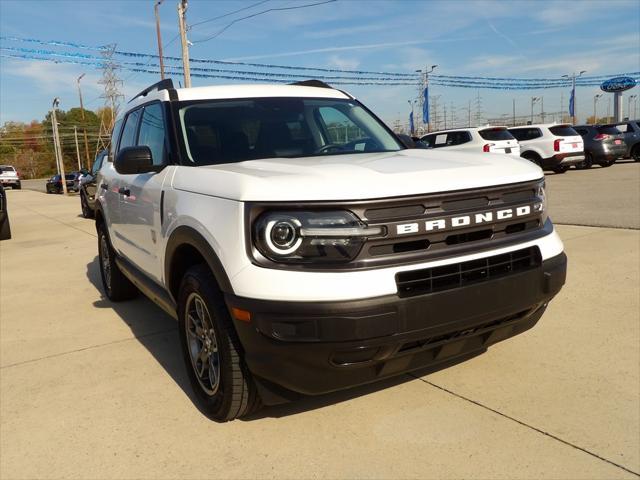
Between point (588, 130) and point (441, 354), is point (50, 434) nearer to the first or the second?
point (441, 354)

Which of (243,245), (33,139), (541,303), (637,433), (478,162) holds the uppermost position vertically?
(33,139)

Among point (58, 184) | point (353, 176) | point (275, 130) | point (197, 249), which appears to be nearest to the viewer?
point (353, 176)

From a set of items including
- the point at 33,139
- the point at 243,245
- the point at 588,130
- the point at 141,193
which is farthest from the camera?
the point at 33,139

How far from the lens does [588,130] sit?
69.2 feet

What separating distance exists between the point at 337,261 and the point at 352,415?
1.05 m

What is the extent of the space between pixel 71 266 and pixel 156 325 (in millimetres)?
3631

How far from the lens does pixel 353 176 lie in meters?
2.42

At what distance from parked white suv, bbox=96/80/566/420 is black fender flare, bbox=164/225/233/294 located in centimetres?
1

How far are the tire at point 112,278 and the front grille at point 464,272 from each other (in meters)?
3.53

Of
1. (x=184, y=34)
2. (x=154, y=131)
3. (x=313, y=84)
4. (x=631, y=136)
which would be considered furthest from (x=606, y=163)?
(x=154, y=131)

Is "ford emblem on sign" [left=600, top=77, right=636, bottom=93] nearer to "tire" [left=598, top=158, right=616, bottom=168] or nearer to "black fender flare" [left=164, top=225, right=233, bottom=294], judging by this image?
"tire" [left=598, top=158, right=616, bottom=168]

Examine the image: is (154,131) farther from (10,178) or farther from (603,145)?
(10,178)

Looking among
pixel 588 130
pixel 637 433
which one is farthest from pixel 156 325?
pixel 588 130

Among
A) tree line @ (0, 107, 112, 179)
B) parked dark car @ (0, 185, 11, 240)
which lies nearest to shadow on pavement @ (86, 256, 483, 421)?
parked dark car @ (0, 185, 11, 240)
